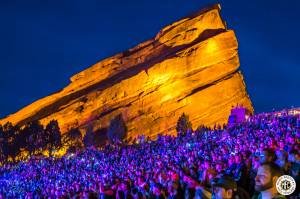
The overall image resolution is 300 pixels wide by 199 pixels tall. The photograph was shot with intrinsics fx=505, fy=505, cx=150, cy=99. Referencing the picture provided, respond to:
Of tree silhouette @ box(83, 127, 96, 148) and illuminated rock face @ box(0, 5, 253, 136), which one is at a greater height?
illuminated rock face @ box(0, 5, 253, 136)

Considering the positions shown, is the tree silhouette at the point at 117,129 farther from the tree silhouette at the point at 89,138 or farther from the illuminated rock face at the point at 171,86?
the tree silhouette at the point at 89,138

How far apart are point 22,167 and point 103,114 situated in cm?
3826

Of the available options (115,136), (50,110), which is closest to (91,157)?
(115,136)

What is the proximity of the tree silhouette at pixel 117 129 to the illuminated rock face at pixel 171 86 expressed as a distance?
2.81 ft

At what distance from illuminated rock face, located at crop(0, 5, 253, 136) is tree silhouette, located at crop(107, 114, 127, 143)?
856 mm

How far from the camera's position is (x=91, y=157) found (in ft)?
111

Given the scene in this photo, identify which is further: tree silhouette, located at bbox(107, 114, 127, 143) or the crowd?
tree silhouette, located at bbox(107, 114, 127, 143)

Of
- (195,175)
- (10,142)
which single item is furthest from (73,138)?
(195,175)

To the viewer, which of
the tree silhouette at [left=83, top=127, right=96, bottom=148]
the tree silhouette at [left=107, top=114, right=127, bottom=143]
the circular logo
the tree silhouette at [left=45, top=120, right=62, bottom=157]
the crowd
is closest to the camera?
the circular logo

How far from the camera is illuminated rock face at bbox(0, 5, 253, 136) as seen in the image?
233 feet

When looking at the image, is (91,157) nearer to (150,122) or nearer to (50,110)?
(150,122)

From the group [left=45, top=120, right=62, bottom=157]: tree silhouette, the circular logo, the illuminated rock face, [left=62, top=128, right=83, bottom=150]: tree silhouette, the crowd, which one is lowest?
the circular logo

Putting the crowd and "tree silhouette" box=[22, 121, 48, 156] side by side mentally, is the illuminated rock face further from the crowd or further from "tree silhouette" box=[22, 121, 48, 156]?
the crowd

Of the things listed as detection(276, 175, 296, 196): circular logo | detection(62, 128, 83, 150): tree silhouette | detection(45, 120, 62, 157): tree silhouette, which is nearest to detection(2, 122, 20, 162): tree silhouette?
detection(45, 120, 62, 157): tree silhouette
